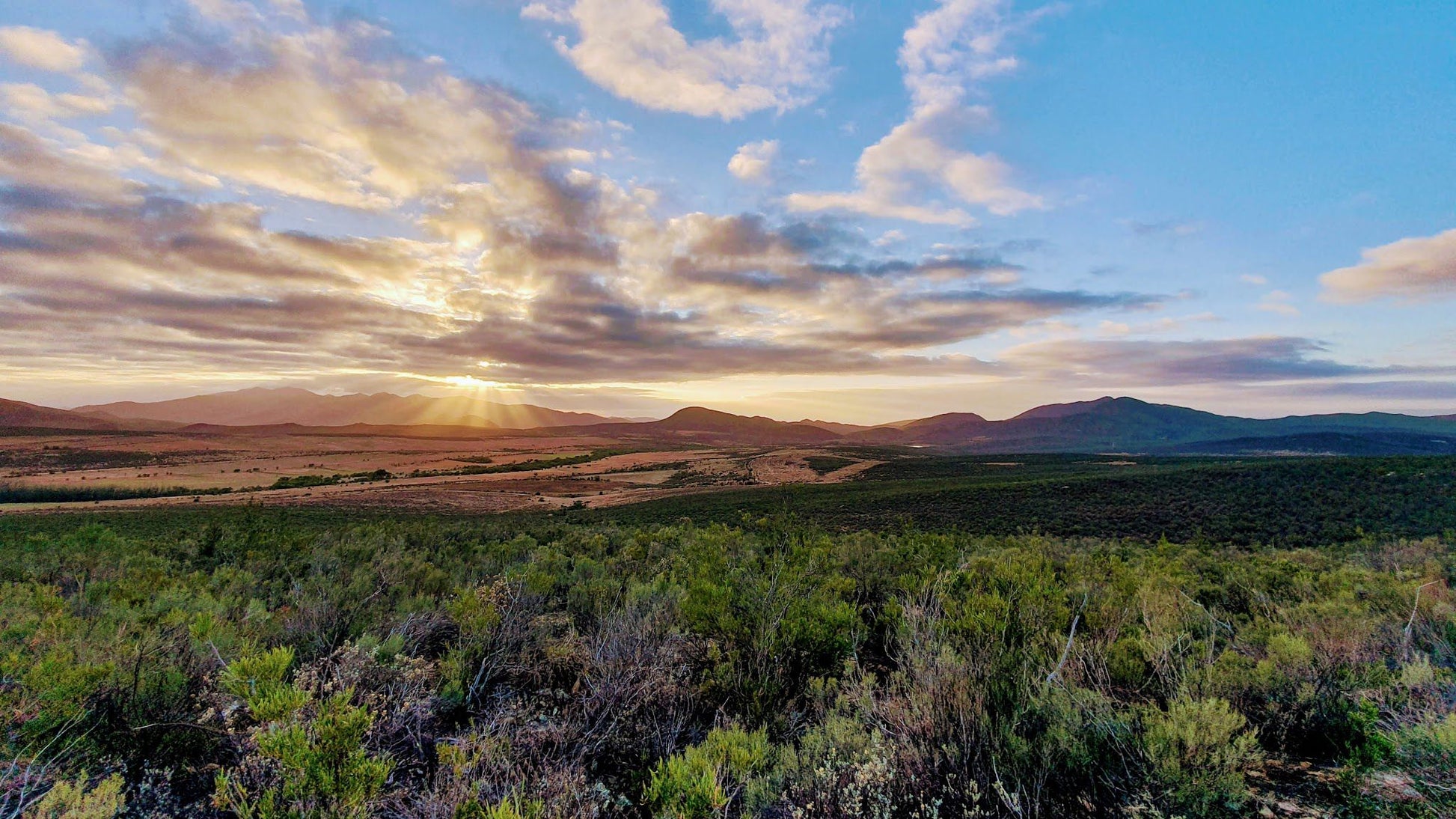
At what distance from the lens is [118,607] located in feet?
16.6

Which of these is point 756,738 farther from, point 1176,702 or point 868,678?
point 1176,702

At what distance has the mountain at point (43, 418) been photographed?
5027 inches

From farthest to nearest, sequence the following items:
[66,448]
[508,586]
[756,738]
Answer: [66,448], [508,586], [756,738]

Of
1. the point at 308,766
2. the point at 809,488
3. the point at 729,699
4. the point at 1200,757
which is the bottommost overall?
the point at 809,488

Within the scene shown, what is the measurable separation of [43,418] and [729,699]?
221m

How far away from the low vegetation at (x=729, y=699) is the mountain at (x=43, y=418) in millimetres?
187177

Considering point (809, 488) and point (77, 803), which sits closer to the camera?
point (77, 803)

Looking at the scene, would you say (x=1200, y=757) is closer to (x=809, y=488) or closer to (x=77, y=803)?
(x=77, y=803)

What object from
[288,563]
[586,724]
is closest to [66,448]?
[288,563]

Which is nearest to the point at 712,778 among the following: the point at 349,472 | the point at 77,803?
the point at 77,803

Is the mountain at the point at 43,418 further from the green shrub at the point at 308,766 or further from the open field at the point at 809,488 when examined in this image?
the green shrub at the point at 308,766

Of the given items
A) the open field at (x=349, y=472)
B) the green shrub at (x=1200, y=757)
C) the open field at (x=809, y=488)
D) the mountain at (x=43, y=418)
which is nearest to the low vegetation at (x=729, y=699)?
the green shrub at (x=1200, y=757)

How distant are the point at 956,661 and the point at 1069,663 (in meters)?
1.17

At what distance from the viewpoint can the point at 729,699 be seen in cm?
433
